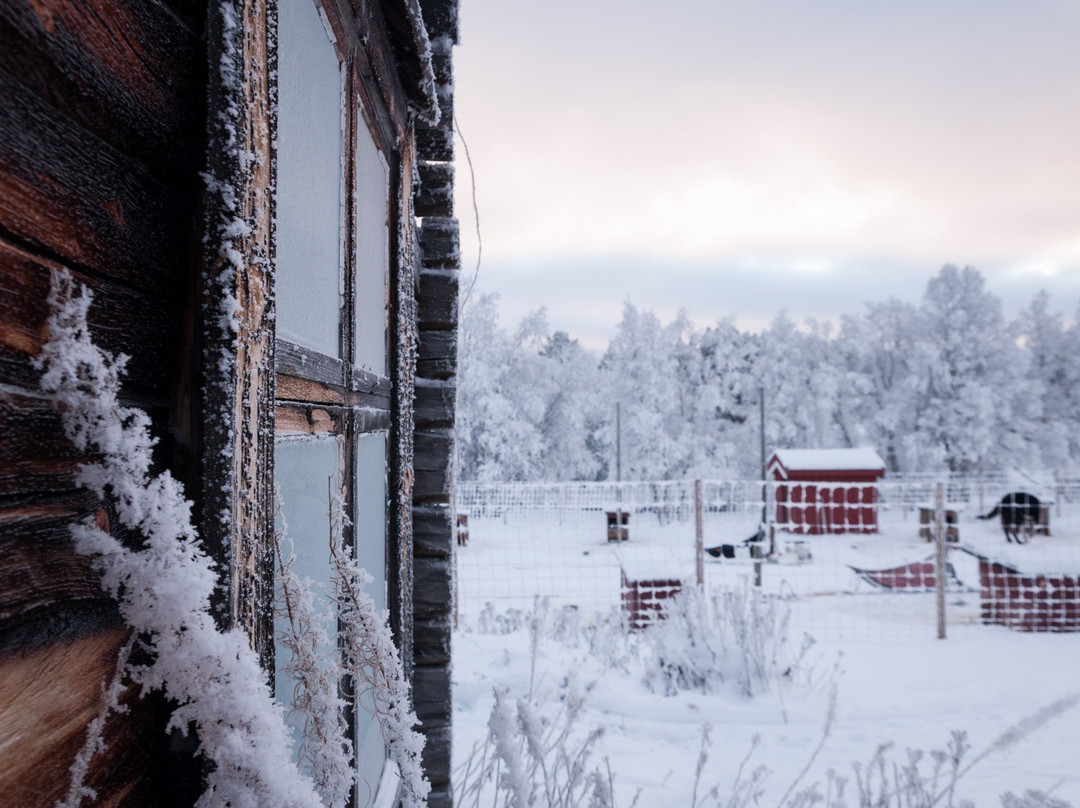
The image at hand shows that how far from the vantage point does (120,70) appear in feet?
1.87

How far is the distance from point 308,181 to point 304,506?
22.7 inches

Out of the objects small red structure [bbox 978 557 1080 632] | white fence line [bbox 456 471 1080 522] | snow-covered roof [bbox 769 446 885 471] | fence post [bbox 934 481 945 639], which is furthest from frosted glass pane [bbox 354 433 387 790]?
snow-covered roof [bbox 769 446 885 471]

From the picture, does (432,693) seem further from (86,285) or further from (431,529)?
(86,285)

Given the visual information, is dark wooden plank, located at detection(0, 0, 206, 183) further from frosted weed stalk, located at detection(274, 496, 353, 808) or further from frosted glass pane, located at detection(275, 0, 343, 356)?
frosted weed stalk, located at detection(274, 496, 353, 808)

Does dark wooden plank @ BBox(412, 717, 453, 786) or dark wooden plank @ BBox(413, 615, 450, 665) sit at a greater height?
dark wooden plank @ BBox(413, 615, 450, 665)

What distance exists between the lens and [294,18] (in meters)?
1.03

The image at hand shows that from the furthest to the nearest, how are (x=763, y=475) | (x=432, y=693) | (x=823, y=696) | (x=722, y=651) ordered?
(x=763, y=475) → (x=722, y=651) → (x=823, y=696) → (x=432, y=693)

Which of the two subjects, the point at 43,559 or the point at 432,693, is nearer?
the point at 43,559

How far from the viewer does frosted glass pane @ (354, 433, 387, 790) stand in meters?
1.54

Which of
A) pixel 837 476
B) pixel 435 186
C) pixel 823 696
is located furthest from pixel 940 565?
pixel 837 476

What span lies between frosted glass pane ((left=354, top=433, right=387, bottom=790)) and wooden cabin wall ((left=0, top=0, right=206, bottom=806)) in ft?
2.87

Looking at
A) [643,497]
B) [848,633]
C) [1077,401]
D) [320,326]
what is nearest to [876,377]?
[1077,401]

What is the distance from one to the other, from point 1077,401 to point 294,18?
1546 inches

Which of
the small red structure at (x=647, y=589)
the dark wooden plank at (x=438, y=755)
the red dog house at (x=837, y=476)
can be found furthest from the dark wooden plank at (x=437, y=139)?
the red dog house at (x=837, y=476)
